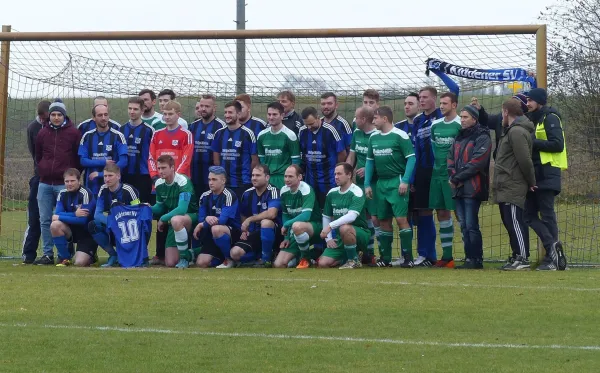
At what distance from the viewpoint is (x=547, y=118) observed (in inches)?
448

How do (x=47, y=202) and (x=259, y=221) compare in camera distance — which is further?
(x=47, y=202)

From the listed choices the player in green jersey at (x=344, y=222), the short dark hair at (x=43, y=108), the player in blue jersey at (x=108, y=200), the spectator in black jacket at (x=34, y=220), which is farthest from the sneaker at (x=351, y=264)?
the short dark hair at (x=43, y=108)

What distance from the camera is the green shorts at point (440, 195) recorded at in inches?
469

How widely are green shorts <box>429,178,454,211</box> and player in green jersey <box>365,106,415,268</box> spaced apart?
38 centimetres

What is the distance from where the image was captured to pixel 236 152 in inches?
497

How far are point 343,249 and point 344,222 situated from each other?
1.54 feet

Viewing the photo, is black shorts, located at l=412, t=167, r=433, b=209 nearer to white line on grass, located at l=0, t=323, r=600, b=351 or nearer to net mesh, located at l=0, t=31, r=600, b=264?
net mesh, located at l=0, t=31, r=600, b=264

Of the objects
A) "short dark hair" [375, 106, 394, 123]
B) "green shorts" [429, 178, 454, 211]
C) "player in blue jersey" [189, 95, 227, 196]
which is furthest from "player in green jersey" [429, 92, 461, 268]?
"player in blue jersey" [189, 95, 227, 196]

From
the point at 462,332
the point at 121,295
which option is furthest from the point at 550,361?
the point at 121,295

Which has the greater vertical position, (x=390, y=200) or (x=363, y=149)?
(x=363, y=149)

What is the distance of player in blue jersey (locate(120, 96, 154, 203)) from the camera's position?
13.0 meters

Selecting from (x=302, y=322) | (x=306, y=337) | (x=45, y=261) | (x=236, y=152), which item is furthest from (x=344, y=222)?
(x=306, y=337)

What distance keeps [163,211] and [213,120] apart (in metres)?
1.32

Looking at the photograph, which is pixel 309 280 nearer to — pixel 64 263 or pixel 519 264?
pixel 519 264
